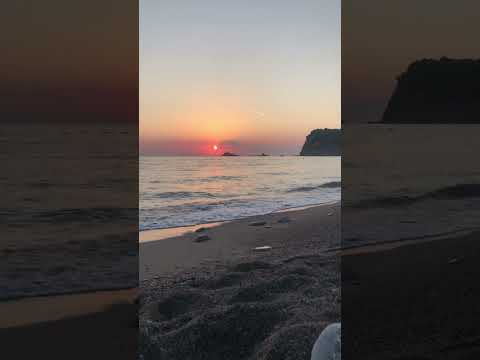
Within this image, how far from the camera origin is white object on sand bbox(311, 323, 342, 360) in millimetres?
1631

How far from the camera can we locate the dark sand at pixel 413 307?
176 cm

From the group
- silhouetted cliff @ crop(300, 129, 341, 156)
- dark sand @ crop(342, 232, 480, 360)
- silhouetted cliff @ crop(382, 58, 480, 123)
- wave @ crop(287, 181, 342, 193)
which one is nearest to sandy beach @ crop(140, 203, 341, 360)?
dark sand @ crop(342, 232, 480, 360)

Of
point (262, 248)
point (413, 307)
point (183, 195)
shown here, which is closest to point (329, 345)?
point (413, 307)

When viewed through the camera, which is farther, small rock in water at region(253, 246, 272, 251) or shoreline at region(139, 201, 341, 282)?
small rock in water at region(253, 246, 272, 251)

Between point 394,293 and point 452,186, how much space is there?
407 centimetres

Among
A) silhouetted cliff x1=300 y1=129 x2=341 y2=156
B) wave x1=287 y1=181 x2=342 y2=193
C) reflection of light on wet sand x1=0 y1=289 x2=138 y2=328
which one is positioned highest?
silhouetted cliff x1=300 y1=129 x2=341 y2=156

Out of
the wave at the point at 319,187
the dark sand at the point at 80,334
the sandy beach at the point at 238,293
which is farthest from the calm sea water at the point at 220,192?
the dark sand at the point at 80,334

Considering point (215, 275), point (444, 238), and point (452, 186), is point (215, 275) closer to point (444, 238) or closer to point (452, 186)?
point (444, 238)

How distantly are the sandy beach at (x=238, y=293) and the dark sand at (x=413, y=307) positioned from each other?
161mm

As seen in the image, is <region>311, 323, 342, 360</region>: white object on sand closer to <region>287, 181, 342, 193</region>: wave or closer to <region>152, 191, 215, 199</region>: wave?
<region>152, 191, 215, 199</region>: wave

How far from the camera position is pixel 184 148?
977 centimetres

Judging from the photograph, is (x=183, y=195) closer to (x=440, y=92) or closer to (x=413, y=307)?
(x=440, y=92)

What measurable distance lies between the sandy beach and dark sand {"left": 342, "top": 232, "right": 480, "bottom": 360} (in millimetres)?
161

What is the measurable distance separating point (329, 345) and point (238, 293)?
37.2 inches
